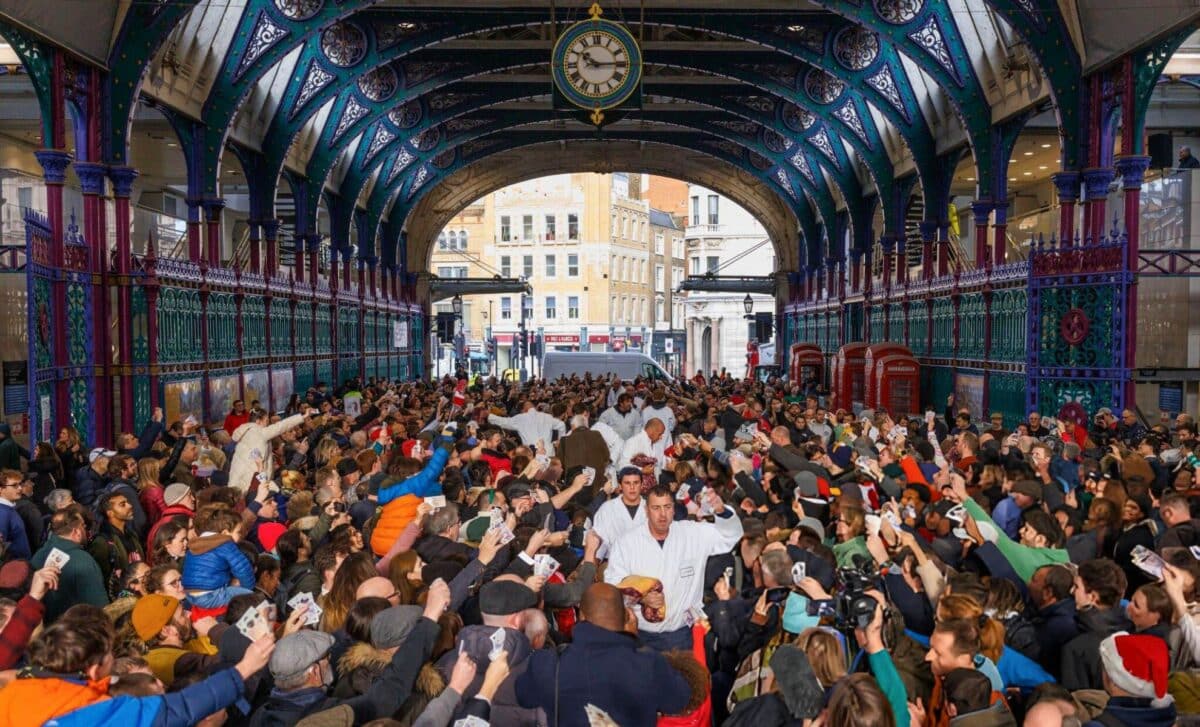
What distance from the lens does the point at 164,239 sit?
1288 inches

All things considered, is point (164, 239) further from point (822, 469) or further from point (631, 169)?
point (822, 469)

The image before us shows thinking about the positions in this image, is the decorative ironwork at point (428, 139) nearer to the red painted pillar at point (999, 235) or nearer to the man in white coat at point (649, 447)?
the red painted pillar at point (999, 235)

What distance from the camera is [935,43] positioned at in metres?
24.7

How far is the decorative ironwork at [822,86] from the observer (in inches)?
1276

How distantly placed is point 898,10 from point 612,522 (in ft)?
62.3

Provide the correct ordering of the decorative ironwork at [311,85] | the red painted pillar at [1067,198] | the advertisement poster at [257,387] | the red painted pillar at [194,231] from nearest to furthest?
the red painted pillar at [1067,198] < the red painted pillar at [194,231] < the advertisement poster at [257,387] < the decorative ironwork at [311,85]

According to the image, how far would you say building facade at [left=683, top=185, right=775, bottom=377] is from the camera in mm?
73750

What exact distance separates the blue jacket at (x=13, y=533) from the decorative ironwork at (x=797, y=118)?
1246 inches

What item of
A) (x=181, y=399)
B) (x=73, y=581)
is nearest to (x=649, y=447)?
(x=73, y=581)

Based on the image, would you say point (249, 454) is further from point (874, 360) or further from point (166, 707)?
point (874, 360)

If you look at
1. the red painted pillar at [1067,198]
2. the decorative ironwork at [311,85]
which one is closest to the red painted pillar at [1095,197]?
the red painted pillar at [1067,198]

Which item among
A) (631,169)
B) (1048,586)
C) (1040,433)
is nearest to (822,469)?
(1048,586)

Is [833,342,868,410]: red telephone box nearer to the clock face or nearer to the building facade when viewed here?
the clock face

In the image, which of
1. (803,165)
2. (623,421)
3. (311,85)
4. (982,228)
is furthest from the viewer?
(803,165)
